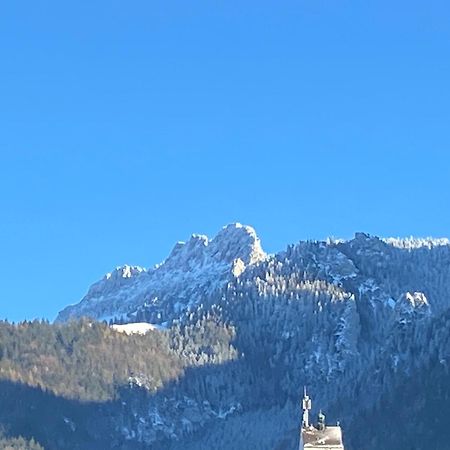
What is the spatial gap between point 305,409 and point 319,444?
14.9 m

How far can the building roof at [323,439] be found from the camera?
4038 inches

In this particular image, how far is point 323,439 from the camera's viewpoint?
10344cm

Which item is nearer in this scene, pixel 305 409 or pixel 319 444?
pixel 319 444

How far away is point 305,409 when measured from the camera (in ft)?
387

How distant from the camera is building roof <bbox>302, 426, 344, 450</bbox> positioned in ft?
336

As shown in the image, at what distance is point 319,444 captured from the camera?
338 ft
